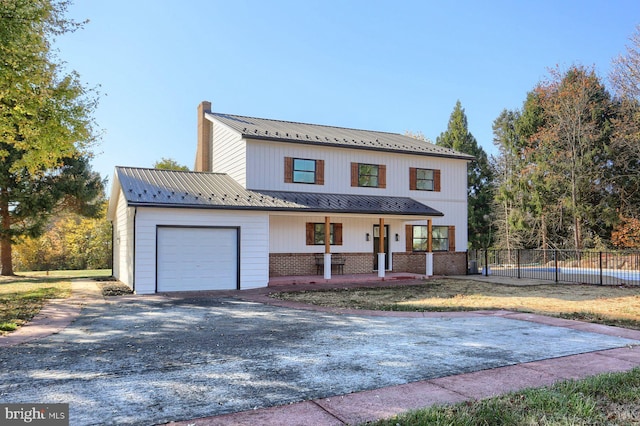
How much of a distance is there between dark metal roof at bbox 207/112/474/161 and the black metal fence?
17.8ft

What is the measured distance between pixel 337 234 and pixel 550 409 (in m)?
15.0

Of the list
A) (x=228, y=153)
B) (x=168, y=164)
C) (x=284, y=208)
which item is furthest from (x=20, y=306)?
(x=168, y=164)

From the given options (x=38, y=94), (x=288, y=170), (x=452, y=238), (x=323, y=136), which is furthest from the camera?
(x=452, y=238)

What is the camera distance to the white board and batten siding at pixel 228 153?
1730 cm

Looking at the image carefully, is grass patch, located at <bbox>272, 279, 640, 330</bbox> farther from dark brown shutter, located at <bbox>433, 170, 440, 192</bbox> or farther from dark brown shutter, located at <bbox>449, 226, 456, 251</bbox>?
dark brown shutter, located at <bbox>433, 170, 440, 192</bbox>

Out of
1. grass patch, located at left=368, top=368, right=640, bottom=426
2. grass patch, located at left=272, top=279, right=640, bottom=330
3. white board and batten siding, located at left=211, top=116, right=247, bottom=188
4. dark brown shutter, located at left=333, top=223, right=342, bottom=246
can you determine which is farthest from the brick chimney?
grass patch, located at left=368, top=368, right=640, bottom=426

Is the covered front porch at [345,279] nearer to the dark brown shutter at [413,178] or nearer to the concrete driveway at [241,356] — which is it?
the dark brown shutter at [413,178]

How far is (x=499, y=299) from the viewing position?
41.1 feet

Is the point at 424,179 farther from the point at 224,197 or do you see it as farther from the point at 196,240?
the point at 196,240

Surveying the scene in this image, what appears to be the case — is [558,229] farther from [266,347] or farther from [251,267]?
[266,347]

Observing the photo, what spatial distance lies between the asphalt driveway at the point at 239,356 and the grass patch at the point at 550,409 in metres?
0.94

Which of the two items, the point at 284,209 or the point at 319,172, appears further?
the point at 319,172

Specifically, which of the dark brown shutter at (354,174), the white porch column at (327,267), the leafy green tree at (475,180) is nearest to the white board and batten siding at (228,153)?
the white porch column at (327,267)

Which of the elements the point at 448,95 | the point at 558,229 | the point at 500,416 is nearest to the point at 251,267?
the point at 500,416
